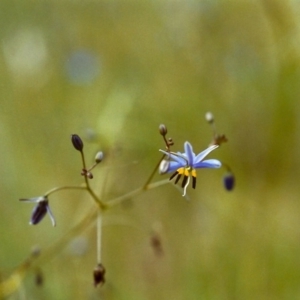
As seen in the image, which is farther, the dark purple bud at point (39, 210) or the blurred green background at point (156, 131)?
the blurred green background at point (156, 131)

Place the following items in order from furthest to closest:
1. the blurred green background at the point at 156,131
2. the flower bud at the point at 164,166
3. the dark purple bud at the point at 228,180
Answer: the blurred green background at the point at 156,131 < the dark purple bud at the point at 228,180 < the flower bud at the point at 164,166

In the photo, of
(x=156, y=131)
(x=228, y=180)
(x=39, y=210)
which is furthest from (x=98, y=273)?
(x=156, y=131)

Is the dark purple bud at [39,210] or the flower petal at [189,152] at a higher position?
the flower petal at [189,152]

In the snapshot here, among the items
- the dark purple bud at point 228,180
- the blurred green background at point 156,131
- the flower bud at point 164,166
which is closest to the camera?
the flower bud at point 164,166

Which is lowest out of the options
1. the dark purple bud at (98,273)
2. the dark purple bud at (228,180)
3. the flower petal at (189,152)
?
the dark purple bud at (98,273)

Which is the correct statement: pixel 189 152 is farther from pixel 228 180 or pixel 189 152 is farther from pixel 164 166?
pixel 228 180

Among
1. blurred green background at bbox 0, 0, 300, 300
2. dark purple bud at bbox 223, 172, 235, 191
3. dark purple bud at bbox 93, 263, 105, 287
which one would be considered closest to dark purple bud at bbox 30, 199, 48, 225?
dark purple bud at bbox 93, 263, 105, 287

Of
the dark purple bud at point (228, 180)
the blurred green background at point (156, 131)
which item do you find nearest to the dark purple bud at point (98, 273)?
the dark purple bud at point (228, 180)

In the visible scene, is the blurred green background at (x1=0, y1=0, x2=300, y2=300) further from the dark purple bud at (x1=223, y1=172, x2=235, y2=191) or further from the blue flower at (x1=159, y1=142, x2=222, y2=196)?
the blue flower at (x1=159, y1=142, x2=222, y2=196)

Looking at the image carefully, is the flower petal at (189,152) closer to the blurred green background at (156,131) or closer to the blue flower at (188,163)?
the blue flower at (188,163)
